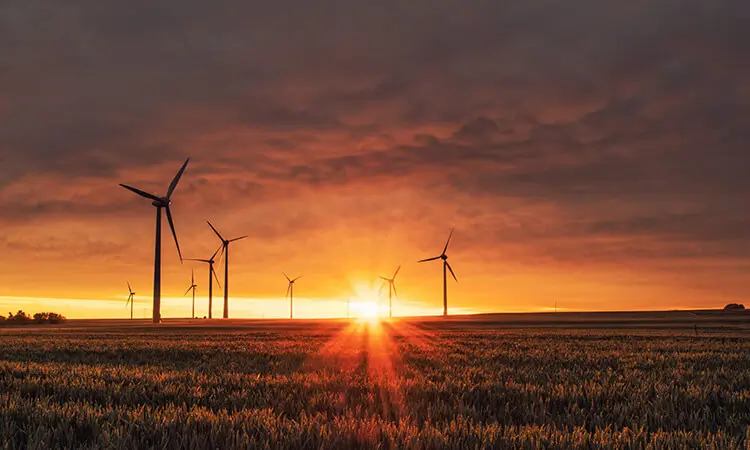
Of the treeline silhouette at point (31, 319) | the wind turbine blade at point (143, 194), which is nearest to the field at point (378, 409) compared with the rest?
the wind turbine blade at point (143, 194)

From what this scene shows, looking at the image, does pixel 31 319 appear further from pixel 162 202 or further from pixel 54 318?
pixel 162 202

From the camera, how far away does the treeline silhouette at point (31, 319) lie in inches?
6177

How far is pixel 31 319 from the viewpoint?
160m

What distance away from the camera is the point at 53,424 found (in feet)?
26.9

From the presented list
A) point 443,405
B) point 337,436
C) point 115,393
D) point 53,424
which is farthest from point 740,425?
point 115,393

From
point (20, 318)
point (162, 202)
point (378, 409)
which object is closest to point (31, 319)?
point (20, 318)

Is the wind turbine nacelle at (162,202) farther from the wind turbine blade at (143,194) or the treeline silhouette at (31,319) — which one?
the treeline silhouette at (31,319)

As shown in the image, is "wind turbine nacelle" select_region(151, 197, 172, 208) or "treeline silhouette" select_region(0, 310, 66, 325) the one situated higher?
"wind turbine nacelle" select_region(151, 197, 172, 208)

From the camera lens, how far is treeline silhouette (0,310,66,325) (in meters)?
157

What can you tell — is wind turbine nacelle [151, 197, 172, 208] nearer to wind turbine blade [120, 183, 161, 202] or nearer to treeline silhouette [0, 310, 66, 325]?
wind turbine blade [120, 183, 161, 202]

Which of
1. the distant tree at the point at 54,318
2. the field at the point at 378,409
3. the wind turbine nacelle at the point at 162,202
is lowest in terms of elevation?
the distant tree at the point at 54,318

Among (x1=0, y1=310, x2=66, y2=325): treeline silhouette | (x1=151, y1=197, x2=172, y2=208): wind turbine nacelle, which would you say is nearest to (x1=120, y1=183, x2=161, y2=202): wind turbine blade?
(x1=151, y1=197, x2=172, y2=208): wind turbine nacelle

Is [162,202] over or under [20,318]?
over

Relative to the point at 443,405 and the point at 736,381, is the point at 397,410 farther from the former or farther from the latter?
the point at 736,381
